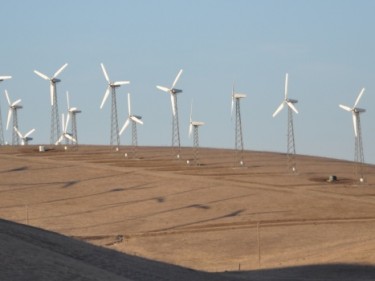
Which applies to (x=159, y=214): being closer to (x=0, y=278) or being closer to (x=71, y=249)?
(x=71, y=249)

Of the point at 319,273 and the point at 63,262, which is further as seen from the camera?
the point at 319,273

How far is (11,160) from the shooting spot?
456 ft

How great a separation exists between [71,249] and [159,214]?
56.5 metres

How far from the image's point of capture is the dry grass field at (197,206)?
77562 mm

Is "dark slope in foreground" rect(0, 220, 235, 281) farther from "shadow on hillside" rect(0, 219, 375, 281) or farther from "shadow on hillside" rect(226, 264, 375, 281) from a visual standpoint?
"shadow on hillside" rect(226, 264, 375, 281)

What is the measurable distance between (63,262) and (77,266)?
51cm

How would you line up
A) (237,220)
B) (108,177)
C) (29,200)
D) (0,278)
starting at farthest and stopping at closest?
(108,177)
(29,200)
(237,220)
(0,278)

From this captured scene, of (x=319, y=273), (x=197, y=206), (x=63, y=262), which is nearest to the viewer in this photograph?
(x=63, y=262)

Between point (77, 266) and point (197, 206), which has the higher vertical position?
point (77, 266)

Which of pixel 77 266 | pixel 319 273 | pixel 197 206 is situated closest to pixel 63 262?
pixel 77 266

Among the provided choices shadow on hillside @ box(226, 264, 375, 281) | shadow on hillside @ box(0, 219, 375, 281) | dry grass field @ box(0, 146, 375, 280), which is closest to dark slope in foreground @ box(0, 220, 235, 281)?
shadow on hillside @ box(0, 219, 375, 281)

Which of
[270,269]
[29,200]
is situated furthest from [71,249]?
[29,200]

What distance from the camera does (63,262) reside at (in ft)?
128

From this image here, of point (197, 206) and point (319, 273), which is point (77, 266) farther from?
point (197, 206)
